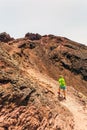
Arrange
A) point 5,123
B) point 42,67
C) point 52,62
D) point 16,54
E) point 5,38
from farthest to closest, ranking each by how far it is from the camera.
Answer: point 5,38
point 52,62
point 42,67
point 16,54
point 5,123

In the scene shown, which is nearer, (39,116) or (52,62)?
(39,116)

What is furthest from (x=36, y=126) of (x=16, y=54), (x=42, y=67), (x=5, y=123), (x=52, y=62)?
(x=52, y=62)

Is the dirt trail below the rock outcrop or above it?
below

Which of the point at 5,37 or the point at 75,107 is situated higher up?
the point at 5,37

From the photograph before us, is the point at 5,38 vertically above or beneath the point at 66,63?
above

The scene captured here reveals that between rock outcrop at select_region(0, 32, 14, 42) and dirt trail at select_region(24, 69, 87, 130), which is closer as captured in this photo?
dirt trail at select_region(24, 69, 87, 130)

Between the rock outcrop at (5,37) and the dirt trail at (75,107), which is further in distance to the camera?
the rock outcrop at (5,37)

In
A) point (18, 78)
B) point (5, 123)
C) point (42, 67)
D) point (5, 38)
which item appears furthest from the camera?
point (5, 38)

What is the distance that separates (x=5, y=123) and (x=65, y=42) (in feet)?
124

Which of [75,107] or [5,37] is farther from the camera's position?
[5,37]

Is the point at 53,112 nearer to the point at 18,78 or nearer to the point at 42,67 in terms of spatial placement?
the point at 18,78

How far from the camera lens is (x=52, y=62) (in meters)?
47.1

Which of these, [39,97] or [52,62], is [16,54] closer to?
[52,62]

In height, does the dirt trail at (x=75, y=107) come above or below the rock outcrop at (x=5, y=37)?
below
